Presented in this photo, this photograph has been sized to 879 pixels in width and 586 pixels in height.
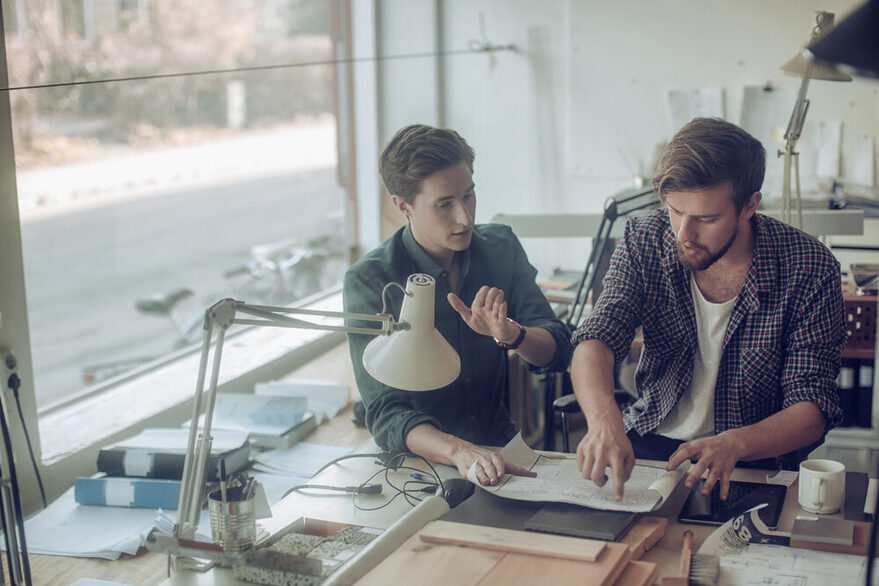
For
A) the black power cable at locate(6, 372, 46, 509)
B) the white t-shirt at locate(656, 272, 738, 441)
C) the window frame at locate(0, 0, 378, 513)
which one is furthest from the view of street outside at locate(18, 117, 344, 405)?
the white t-shirt at locate(656, 272, 738, 441)

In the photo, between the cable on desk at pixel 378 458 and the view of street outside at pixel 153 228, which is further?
the view of street outside at pixel 153 228

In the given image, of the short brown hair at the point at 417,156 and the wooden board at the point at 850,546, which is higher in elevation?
the short brown hair at the point at 417,156

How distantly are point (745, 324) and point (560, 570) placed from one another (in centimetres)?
77

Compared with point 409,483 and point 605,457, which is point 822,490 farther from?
point 409,483

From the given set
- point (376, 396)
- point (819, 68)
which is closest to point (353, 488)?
point (376, 396)

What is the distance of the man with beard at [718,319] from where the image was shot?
1665mm

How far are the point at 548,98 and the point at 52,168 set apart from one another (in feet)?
8.63

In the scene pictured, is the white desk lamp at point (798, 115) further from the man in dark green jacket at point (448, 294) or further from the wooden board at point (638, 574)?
the wooden board at point (638, 574)

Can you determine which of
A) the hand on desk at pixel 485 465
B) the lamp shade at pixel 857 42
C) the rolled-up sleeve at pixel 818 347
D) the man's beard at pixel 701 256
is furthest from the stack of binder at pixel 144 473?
the lamp shade at pixel 857 42

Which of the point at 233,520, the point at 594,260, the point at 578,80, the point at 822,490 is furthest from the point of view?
the point at 578,80

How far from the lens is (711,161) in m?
1.66

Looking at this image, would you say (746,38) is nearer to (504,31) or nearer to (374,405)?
(504,31)

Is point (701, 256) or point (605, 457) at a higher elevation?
point (701, 256)

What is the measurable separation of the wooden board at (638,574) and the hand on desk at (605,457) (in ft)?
0.67
